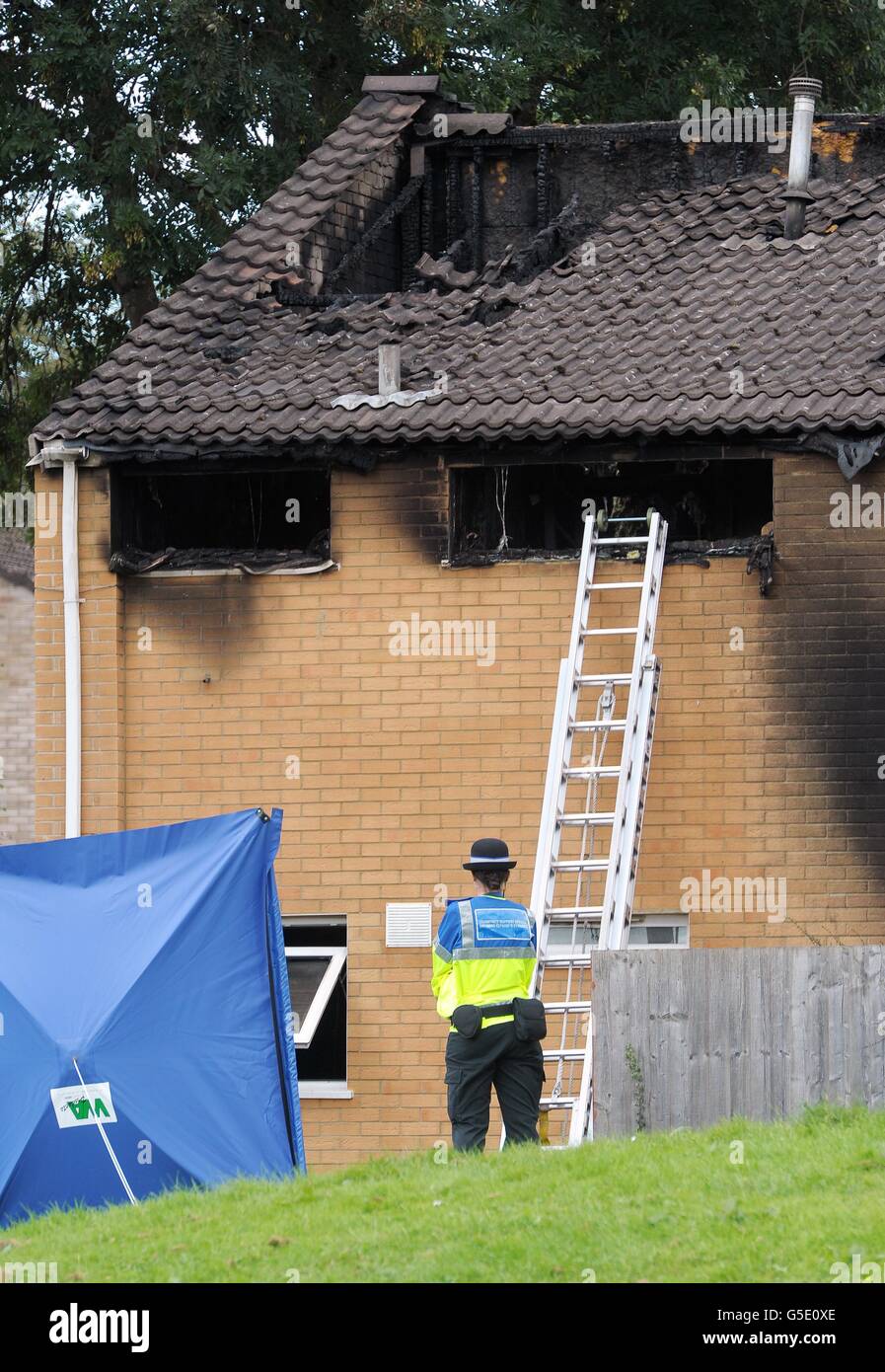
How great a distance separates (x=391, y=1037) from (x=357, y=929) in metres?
0.76

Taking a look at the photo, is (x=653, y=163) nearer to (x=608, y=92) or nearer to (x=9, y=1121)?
(x=608, y=92)

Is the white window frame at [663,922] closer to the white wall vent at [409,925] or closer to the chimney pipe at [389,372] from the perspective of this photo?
the white wall vent at [409,925]

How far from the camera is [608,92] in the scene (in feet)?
74.7

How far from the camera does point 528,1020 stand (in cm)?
1105

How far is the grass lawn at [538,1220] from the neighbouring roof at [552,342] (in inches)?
214

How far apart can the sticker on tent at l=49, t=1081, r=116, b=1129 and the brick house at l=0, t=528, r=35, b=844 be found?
20602 mm

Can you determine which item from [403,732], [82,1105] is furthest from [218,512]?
[82,1105]

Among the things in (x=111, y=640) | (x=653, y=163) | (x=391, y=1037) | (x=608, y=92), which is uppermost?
(x=608, y=92)

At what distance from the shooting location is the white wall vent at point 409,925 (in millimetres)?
14375

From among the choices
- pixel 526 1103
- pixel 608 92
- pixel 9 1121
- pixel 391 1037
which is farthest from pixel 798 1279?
pixel 608 92

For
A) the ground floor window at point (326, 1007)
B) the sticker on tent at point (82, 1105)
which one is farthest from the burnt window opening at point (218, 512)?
the sticker on tent at point (82, 1105)

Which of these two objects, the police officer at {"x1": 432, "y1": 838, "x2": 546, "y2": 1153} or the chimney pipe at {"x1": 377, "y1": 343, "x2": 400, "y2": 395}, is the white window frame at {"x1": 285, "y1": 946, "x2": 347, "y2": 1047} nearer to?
the police officer at {"x1": 432, "y1": 838, "x2": 546, "y2": 1153}

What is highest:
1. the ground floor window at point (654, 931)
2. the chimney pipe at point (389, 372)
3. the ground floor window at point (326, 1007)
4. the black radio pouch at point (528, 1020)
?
the chimney pipe at point (389, 372)

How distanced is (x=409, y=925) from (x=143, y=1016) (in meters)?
3.19
